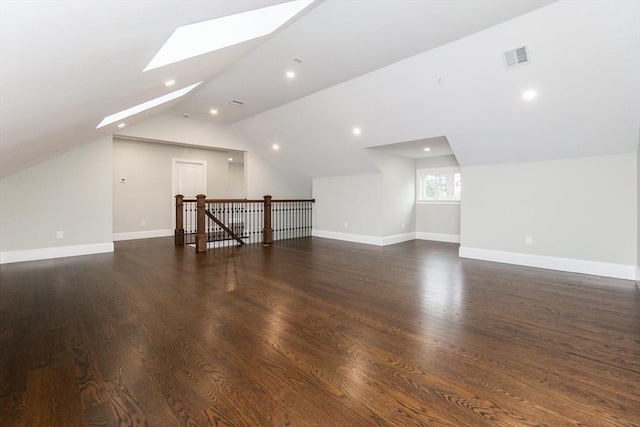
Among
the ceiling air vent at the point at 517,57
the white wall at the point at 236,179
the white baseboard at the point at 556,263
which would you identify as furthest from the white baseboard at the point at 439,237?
the white wall at the point at 236,179

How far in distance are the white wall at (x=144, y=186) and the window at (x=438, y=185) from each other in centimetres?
612

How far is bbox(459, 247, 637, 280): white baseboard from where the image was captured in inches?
158

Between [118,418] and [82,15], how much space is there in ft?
5.75

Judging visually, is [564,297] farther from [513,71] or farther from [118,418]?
[118,418]

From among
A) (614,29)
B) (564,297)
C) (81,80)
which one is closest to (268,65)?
(81,80)

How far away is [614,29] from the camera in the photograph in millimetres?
2777

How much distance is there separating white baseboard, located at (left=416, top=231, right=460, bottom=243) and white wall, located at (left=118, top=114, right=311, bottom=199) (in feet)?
11.3

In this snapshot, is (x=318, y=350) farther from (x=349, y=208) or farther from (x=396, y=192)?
(x=396, y=192)

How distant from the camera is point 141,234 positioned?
7566 mm

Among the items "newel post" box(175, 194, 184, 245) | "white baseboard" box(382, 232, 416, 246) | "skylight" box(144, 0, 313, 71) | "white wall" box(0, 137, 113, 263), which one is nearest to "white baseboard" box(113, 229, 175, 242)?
"newel post" box(175, 194, 184, 245)

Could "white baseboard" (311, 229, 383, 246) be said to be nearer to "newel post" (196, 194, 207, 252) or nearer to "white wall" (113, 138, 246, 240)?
"newel post" (196, 194, 207, 252)

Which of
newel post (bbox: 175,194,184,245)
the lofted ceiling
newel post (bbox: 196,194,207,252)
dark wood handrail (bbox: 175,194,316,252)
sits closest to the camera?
the lofted ceiling

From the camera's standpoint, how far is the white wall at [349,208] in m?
6.95

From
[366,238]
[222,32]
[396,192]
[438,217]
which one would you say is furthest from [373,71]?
[438,217]
